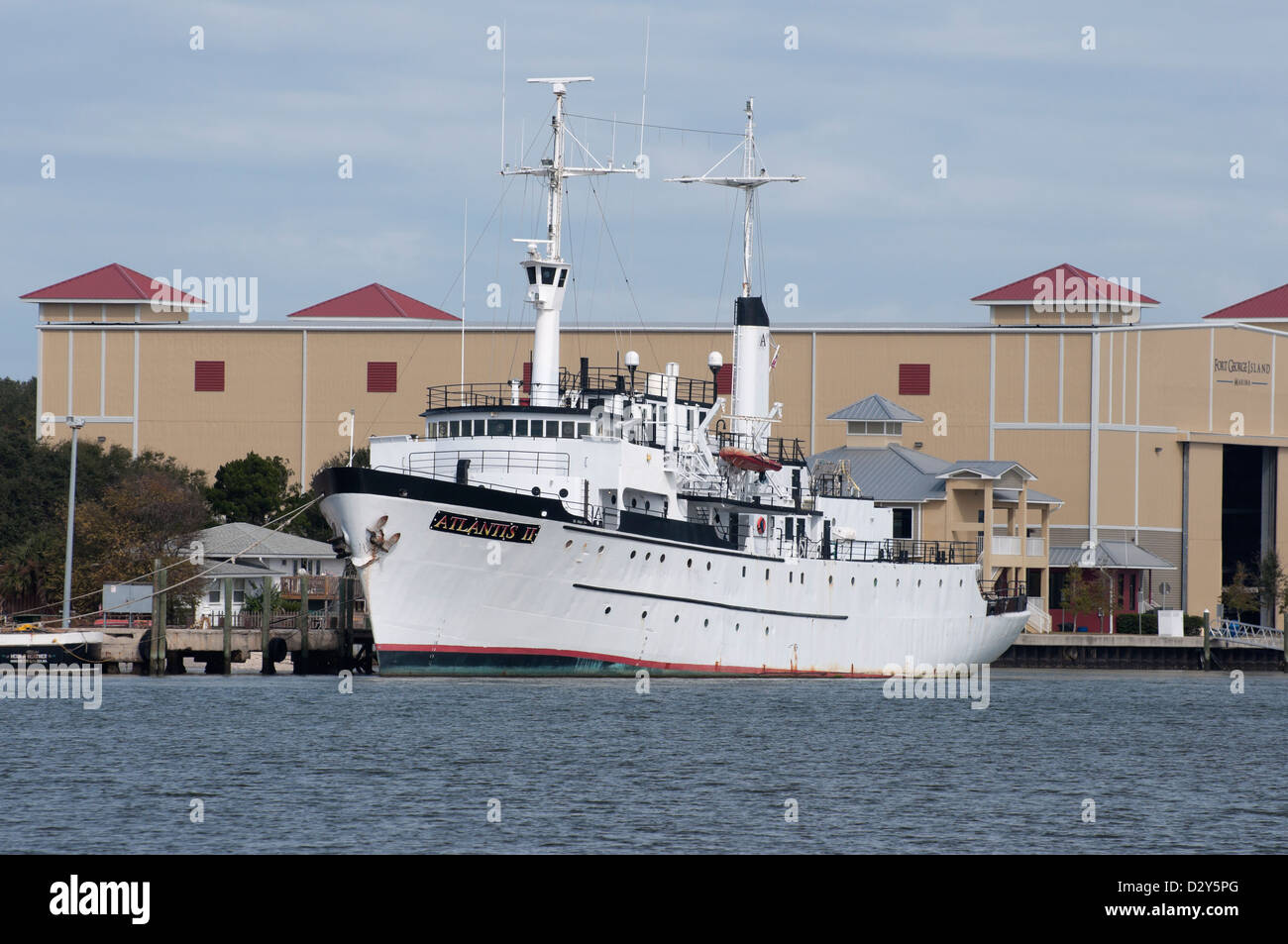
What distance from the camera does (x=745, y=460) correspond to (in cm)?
5712

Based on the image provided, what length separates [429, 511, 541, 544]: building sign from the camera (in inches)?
1875

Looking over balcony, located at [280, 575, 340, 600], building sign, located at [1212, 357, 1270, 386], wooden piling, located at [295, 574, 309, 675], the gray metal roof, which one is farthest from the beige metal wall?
wooden piling, located at [295, 574, 309, 675]

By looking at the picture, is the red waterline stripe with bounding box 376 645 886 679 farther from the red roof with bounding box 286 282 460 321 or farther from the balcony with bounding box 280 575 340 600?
the red roof with bounding box 286 282 460 321

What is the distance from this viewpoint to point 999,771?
115ft

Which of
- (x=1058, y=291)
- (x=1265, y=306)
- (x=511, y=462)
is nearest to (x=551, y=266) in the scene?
(x=511, y=462)

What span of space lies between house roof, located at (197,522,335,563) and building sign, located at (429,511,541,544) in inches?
877

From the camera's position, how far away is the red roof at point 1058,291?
99312 millimetres

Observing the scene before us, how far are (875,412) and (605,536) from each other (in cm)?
4206

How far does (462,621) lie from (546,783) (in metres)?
18.2

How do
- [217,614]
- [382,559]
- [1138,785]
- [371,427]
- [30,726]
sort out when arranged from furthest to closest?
[371,427], [217,614], [382,559], [30,726], [1138,785]

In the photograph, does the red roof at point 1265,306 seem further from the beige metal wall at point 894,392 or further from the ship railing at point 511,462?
the ship railing at point 511,462

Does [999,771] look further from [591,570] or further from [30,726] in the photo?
[30,726]

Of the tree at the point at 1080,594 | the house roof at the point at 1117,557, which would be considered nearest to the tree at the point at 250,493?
the tree at the point at 1080,594
